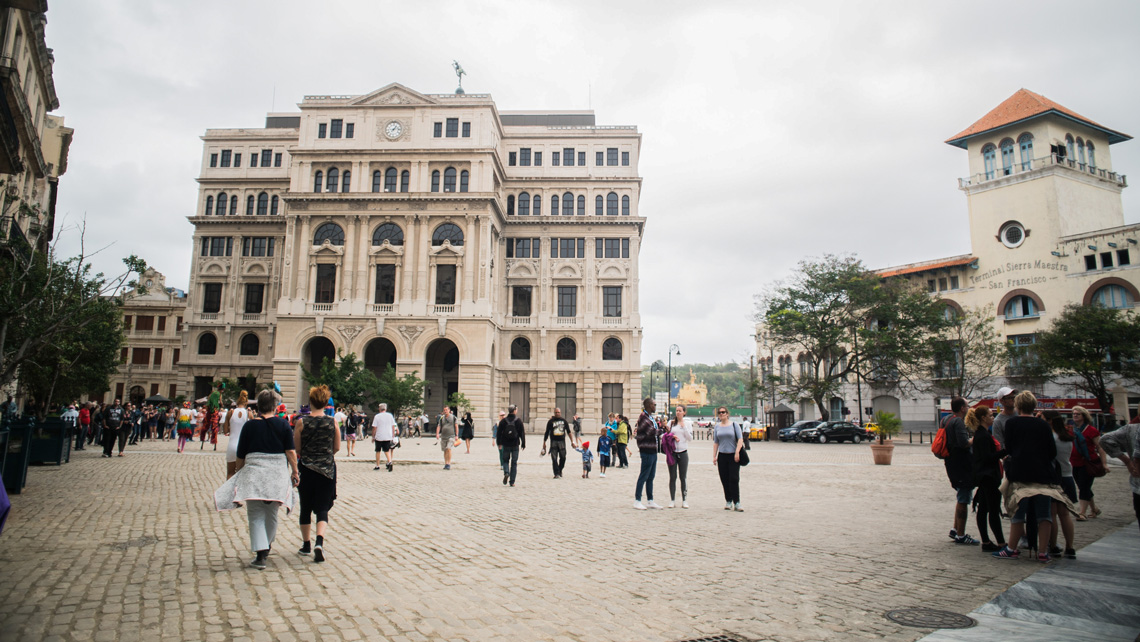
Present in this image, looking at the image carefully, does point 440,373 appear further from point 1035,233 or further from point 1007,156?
point 1007,156

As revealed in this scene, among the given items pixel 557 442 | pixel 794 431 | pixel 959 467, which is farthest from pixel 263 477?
pixel 794 431

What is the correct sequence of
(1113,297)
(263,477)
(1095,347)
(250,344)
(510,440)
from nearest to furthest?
(263,477)
(510,440)
(1095,347)
(1113,297)
(250,344)

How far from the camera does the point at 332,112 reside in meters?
49.2

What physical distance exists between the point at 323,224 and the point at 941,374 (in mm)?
45745

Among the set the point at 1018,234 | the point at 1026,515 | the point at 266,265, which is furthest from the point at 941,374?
the point at 266,265

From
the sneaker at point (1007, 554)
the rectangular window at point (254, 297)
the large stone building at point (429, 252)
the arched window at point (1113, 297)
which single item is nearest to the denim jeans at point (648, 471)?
the sneaker at point (1007, 554)

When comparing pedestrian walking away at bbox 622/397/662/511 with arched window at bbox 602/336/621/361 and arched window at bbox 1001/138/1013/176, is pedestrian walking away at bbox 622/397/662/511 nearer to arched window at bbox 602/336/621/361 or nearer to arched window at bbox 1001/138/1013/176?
arched window at bbox 602/336/621/361

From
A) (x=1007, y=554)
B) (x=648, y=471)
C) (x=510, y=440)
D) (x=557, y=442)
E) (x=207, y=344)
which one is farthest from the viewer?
(x=207, y=344)

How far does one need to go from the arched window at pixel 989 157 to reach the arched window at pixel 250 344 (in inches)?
2342

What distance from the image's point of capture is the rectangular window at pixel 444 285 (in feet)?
156

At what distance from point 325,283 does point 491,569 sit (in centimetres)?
4460

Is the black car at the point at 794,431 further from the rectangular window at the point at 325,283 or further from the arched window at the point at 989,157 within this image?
the rectangular window at the point at 325,283

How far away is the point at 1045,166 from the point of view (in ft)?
156

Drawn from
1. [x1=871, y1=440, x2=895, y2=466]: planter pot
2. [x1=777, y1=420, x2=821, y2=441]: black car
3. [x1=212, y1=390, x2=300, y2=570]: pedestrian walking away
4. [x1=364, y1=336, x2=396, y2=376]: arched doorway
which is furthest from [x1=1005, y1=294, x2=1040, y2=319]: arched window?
[x1=212, y1=390, x2=300, y2=570]: pedestrian walking away
